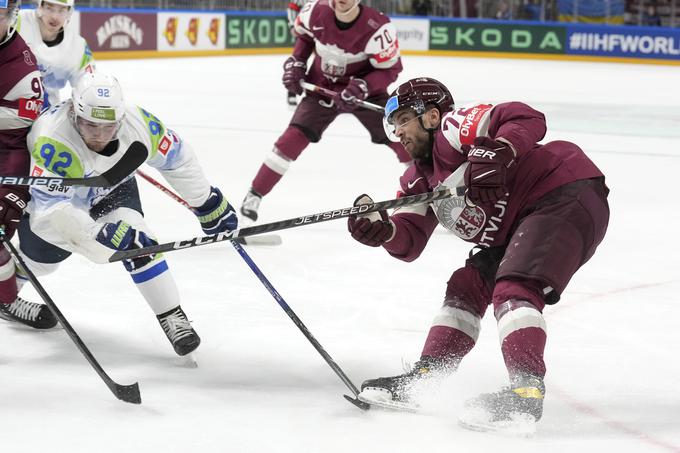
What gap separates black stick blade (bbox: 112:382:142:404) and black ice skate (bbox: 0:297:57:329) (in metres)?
0.72

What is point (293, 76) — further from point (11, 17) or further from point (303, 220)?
point (303, 220)

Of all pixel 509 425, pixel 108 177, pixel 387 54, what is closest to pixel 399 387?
pixel 509 425

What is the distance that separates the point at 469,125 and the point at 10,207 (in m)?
1.32

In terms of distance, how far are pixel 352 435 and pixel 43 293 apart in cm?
93

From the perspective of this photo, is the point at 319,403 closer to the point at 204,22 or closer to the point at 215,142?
the point at 215,142

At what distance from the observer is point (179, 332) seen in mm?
2928

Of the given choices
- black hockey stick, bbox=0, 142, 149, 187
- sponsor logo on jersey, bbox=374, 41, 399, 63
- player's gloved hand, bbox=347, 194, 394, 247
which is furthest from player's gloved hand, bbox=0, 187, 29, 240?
sponsor logo on jersey, bbox=374, 41, 399, 63

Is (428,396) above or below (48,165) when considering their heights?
below

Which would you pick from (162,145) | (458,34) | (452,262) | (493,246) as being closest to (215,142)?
(452,262)

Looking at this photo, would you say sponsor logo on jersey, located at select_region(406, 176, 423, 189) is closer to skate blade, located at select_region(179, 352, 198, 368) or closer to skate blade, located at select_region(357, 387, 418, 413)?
skate blade, located at select_region(357, 387, 418, 413)

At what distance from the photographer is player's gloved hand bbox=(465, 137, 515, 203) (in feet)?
7.66

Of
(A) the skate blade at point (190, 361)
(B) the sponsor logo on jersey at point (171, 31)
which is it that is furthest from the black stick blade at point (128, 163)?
(B) the sponsor logo on jersey at point (171, 31)

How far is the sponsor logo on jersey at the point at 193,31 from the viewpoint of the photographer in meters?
14.1

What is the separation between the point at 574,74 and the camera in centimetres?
1321
